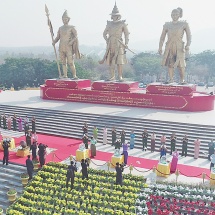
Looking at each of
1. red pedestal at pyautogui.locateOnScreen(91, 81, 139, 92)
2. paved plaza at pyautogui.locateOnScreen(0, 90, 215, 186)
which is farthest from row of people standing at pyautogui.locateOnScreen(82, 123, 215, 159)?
red pedestal at pyautogui.locateOnScreen(91, 81, 139, 92)

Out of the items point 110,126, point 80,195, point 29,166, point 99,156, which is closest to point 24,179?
point 29,166

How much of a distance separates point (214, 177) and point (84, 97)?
11219 millimetres

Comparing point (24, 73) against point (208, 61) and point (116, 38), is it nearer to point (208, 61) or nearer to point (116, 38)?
point (116, 38)

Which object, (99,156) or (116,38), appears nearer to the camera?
(99,156)

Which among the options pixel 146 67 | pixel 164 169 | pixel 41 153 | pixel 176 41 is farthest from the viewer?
pixel 146 67

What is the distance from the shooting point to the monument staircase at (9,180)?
29.3 ft

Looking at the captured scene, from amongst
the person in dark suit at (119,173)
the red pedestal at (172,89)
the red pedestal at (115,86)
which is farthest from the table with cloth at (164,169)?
the red pedestal at (115,86)

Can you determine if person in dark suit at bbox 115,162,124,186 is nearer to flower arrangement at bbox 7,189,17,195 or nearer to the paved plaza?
the paved plaza

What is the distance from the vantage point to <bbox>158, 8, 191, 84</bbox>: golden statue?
16031 millimetres

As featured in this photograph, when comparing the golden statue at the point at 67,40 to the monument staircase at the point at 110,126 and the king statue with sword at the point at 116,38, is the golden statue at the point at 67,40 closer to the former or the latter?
the king statue with sword at the point at 116,38

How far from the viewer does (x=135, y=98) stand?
17359mm

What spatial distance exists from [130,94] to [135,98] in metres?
0.38

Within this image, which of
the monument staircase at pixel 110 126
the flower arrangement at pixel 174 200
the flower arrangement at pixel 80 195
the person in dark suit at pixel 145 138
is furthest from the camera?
the monument staircase at pixel 110 126

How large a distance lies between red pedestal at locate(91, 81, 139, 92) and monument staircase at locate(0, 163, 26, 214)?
8.96 m
